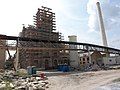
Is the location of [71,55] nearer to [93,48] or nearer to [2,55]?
[93,48]

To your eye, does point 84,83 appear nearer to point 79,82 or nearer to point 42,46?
point 79,82

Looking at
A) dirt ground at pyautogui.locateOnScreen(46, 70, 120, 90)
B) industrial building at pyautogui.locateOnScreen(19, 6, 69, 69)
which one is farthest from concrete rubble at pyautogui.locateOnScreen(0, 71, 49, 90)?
industrial building at pyautogui.locateOnScreen(19, 6, 69, 69)

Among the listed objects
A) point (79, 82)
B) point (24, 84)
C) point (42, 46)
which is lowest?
point (79, 82)

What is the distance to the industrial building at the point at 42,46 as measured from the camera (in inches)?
1505

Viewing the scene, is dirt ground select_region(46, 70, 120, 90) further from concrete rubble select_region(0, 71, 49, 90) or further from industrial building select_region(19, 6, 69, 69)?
industrial building select_region(19, 6, 69, 69)

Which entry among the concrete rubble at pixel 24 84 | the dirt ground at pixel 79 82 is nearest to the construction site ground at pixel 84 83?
the dirt ground at pixel 79 82

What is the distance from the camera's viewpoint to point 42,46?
39281 millimetres

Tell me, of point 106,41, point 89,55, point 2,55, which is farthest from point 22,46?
point 106,41

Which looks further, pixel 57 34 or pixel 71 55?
pixel 57 34

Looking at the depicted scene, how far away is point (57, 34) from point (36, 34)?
6.83 meters

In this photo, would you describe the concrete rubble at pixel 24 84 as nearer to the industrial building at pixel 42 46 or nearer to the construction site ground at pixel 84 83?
the construction site ground at pixel 84 83

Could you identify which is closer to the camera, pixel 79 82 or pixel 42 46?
pixel 79 82

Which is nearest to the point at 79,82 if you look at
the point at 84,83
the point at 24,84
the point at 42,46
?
the point at 84,83

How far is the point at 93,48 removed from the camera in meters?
48.4
